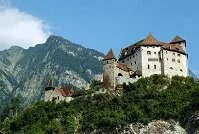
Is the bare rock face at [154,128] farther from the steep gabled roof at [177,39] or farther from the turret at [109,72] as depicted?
the steep gabled roof at [177,39]

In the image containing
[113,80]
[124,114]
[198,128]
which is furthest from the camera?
[113,80]

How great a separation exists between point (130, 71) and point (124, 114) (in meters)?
13.5

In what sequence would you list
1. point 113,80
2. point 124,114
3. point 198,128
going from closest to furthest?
point 198,128 < point 124,114 < point 113,80

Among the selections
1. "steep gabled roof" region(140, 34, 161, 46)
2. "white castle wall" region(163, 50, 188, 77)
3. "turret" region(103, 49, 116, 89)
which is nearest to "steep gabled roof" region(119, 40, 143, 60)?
"steep gabled roof" region(140, 34, 161, 46)

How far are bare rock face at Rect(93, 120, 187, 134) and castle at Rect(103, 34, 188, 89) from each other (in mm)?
12969

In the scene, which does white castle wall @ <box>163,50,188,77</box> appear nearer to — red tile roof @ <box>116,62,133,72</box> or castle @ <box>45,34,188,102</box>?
castle @ <box>45,34,188,102</box>

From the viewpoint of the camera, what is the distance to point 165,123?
8656cm

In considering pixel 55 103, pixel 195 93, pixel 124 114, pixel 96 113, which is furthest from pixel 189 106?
pixel 55 103

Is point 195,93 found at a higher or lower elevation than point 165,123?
higher

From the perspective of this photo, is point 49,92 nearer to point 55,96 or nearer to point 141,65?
point 55,96

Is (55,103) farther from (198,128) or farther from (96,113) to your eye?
(198,128)

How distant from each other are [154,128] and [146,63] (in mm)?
17940

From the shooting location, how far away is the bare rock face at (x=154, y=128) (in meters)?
85.4

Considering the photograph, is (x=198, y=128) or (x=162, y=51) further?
(x=162, y=51)
